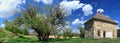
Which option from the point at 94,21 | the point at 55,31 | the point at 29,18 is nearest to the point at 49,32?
the point at 55,31

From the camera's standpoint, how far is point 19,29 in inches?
1375

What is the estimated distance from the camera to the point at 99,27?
43656mm

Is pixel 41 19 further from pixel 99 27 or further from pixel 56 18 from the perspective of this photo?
pixel 99 27

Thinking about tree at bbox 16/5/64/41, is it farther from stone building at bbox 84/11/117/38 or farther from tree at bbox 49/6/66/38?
stone building at bbox 84/11/117/38

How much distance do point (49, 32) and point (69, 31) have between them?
4710mm

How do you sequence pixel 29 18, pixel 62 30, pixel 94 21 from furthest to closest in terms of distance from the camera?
pixel 94 21 → pixel 62 30 → pixel 29 18

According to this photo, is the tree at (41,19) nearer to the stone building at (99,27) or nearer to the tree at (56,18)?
the tree at (56,18)

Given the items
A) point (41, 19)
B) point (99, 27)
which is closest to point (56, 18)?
point (41, 19)

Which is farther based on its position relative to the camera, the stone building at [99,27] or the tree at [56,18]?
the stone building at [99,27]

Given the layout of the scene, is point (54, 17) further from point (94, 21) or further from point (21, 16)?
point (94, 21)

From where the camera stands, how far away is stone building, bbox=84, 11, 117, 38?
43.2 metres

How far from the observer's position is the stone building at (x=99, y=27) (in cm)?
4322

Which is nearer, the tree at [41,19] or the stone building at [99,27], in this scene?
the tree at [41,19]

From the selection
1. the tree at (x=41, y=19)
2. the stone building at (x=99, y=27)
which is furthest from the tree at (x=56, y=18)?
the stone building at (x=99, y=27)
